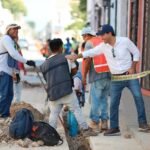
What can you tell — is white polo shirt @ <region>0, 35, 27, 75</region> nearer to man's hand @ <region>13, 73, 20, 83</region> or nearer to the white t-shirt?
man's hand @ <region>13, 73, 20, 83</region>

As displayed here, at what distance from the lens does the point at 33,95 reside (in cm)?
1510

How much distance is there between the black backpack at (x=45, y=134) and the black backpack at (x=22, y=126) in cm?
8

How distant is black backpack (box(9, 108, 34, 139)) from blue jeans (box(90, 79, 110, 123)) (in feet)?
3.75

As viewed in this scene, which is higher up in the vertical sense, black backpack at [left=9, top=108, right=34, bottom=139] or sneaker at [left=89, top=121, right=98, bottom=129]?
black backpack at [left=9, top=108, right=34, bottom=139]

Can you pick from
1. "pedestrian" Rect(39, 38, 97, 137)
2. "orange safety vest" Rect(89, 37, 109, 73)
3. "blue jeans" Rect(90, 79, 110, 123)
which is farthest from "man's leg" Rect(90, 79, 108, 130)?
"pedestrian" Rect(39, 38, 97, 137)

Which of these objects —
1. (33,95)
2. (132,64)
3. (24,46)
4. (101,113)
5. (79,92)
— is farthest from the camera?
(24,46)

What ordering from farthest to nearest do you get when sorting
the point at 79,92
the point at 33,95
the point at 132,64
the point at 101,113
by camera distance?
the point at 33,95
the point at 79,92
the point at 101,113
the point at 132,64

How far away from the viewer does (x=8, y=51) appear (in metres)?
9.89

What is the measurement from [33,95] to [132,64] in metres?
7.15

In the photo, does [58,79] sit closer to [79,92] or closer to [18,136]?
[18,136]

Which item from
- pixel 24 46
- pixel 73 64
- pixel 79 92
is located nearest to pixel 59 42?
pixel 73 64

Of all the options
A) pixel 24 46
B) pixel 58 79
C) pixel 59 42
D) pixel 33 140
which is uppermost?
pixel 59 42

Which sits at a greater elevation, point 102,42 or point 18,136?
Answer: point 102,42

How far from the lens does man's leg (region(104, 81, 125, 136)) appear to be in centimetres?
827
